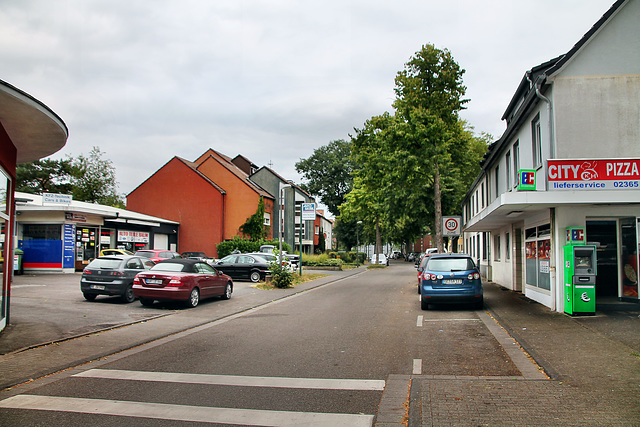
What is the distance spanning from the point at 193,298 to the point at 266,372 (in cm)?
874

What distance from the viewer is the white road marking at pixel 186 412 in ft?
16.3

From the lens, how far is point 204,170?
48.8 m

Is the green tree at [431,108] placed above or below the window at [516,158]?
above

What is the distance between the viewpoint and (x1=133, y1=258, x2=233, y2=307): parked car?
14.5m

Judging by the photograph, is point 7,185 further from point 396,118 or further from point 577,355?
point 396,118

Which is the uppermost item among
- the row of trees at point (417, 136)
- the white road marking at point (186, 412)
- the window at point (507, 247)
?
the row of trees at point (417, 136)

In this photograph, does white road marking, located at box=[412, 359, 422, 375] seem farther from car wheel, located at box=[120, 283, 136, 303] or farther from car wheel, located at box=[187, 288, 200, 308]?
car wheel, located at box=[120, 283, 136, 303]

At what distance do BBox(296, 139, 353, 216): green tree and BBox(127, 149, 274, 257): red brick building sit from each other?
95.2ft

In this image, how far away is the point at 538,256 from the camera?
1450 centimetres

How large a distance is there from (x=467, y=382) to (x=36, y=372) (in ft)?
19.7

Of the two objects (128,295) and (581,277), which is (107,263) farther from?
(581,277)

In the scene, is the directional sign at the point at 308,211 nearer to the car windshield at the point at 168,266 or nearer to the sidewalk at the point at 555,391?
the car windshield at the point at 168,266

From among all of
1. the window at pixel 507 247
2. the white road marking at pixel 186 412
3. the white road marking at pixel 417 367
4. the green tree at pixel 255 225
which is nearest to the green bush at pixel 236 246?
the green tree at pixel 255 225

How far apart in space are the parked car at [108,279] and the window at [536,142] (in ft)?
42.4
